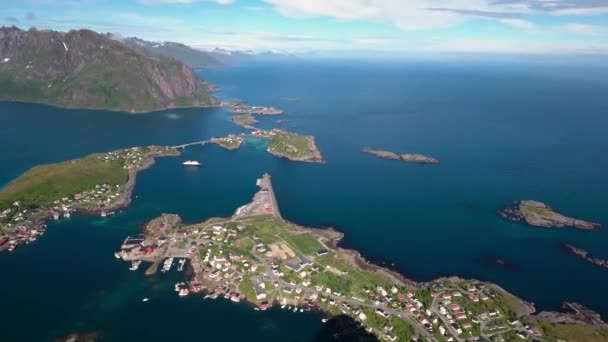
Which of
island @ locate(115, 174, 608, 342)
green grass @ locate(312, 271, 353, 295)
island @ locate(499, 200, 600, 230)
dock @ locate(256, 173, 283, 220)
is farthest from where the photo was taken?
dock @ locate(256, 173, 283, 220)

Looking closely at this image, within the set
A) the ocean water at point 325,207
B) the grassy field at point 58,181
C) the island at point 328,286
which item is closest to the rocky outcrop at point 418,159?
the ocean water at point 325,207

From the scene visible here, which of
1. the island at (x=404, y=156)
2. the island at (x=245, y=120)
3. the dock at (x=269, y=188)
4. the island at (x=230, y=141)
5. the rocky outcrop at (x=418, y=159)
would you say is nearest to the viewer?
the dock at (x=269, y=188)

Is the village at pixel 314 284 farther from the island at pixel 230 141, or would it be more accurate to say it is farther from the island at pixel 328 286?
the island at pixel 230 141

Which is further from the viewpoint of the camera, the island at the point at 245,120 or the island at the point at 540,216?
the island at the point at 245,120

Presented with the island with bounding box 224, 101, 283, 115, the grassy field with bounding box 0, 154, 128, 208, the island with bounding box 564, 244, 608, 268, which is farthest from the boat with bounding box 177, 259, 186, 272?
the island with bounding box 224, 101, 283, 115

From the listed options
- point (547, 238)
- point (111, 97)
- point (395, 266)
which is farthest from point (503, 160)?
point (111, 97)

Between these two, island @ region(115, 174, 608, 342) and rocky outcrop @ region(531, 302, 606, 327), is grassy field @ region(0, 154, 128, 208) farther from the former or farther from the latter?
rocky outcrop @ region(531, 302, 606, 327)

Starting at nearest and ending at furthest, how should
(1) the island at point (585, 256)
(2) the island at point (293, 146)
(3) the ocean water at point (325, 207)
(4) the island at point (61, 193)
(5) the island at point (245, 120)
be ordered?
(3) the ocean water at point (325, 207) < (1) the island at point (585, 256) < (4) the island at point (61, 193) < (2) the island at point (293, 146) < (5) the island at point (245, 120)
